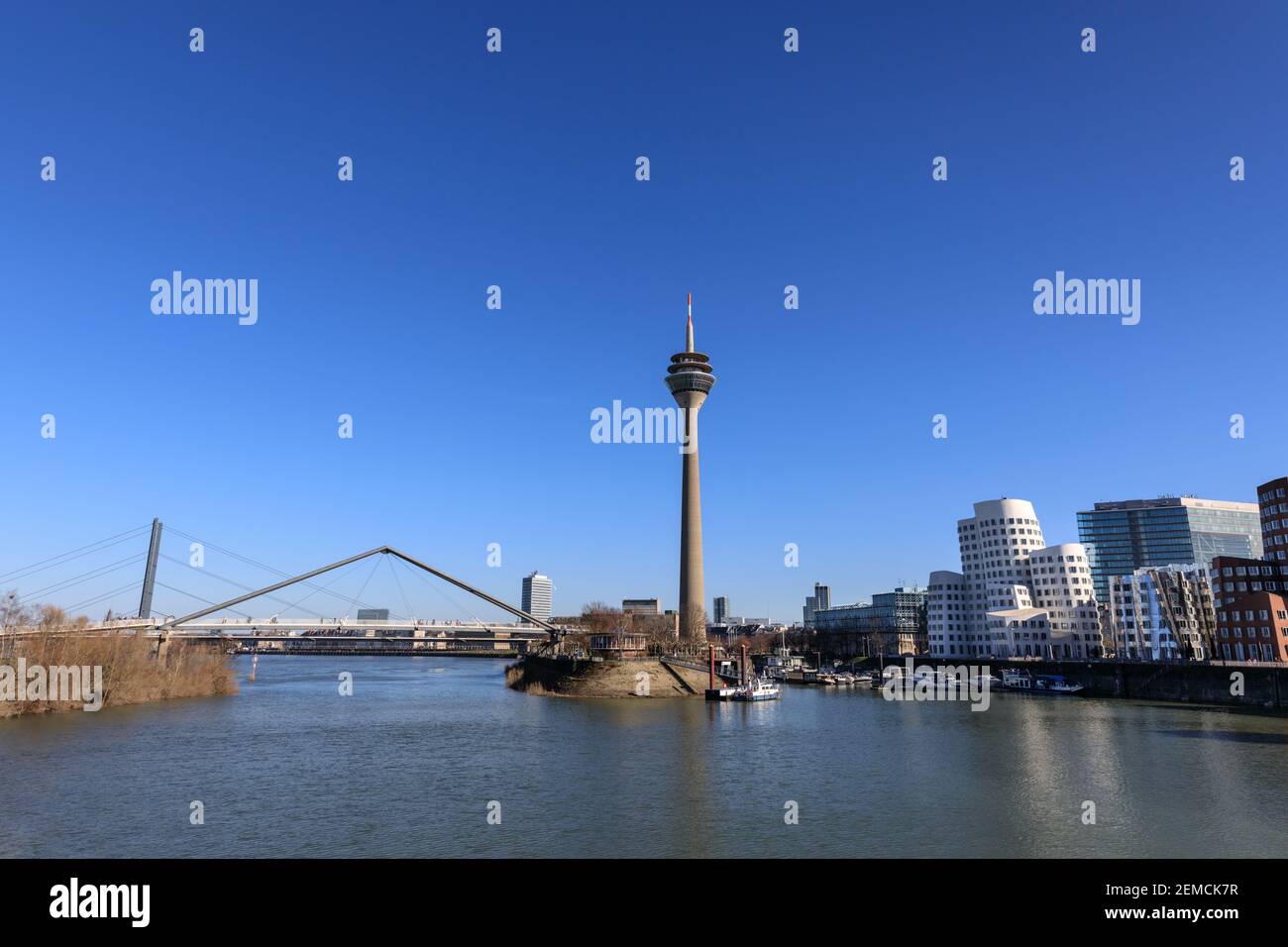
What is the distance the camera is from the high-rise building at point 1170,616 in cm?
7962

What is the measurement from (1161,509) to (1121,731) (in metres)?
131

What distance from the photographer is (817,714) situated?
2253 inches

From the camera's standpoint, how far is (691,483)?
420 ft

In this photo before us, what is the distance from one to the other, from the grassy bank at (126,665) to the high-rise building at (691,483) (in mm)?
64921

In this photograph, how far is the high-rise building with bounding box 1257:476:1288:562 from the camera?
235 ft

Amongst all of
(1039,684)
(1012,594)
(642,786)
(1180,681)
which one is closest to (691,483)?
(1012,594)

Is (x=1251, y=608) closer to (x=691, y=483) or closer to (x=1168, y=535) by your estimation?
(x=691, y=483)

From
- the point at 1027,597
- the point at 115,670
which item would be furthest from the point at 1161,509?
the point at 115,670

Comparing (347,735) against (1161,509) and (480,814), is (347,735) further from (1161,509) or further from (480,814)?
(1161,509)

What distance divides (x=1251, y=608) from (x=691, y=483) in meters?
77.3
